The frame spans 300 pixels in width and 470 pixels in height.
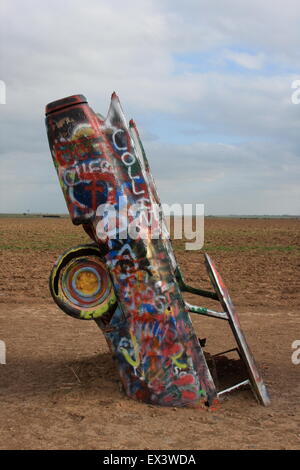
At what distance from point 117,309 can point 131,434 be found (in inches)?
58.2

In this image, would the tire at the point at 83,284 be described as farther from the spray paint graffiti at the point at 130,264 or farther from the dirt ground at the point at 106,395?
the dirt ground at the point at 106,395

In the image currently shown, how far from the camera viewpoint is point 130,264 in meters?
6.12

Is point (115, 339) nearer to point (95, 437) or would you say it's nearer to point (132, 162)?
point (95, 437)

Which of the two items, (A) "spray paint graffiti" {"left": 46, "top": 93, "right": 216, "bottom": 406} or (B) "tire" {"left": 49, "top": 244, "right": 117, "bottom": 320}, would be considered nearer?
(A) "spray paint graffiti" {"left": 46, "top": 93, "right": 216, "bottom": 406}

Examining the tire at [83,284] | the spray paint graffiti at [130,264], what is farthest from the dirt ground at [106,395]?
the tire at [83,284]

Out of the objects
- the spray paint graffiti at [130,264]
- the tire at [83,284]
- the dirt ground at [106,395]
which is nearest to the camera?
the dirt ground at [106,395]

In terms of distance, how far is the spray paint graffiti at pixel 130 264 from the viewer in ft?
19.7

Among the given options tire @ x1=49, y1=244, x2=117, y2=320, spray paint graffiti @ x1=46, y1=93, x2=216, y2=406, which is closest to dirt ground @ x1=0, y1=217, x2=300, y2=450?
spray paint graffiti @ x1=46, y1=93, x2=216, y2=406

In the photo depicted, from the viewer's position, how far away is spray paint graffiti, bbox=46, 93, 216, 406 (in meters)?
6.00

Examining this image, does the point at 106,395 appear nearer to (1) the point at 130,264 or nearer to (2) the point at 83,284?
(2) the point at 83,284

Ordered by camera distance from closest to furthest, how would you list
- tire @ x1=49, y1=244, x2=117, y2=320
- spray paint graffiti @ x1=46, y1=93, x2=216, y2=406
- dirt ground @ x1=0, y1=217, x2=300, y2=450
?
dirt ground @ x1=0, y1=217, x2=300, y2=450
spray paint graffiti @ x1=46, y1=93, x2=216, y2=406
tire @ x1=49, y1=244, x2=117, y2=320

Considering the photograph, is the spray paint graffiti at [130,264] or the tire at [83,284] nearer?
the spray paint graffiti at [130,264]

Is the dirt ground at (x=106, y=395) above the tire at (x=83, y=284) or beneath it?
beneath

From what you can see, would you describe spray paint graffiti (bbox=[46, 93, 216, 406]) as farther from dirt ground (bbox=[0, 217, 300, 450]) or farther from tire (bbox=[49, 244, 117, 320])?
dirt ground (bbox=[0, 217, 300, 450])
